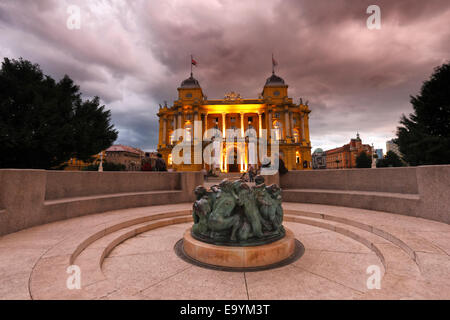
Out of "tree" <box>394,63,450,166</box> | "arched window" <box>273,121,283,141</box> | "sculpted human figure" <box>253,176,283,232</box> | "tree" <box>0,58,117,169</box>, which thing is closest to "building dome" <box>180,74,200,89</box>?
"arched window" <box>273,121,283,141</box>

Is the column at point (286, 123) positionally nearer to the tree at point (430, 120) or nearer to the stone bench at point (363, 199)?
the tree at point (430, 120)

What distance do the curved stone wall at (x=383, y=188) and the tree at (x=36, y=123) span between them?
1794 cm

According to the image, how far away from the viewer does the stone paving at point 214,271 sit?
2102 millimetres

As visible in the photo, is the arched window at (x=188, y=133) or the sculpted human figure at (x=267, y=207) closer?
the sculpted human figure at (x=267, y=207)

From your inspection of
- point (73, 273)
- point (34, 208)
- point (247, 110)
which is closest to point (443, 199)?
point (73, 273)

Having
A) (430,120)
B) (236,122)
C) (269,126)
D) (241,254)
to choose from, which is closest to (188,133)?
(236,122)

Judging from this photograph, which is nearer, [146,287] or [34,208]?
[146,287]

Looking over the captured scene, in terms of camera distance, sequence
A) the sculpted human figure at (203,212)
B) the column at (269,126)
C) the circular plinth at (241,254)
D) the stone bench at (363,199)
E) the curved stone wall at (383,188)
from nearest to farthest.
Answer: the circular plinth at (241,254) < the sculpted human figure at (203,212) < the curved stone wall at (383,188) < the stone bench at (363,199) < the column at (269,126)

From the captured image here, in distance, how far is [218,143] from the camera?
43.9 meters

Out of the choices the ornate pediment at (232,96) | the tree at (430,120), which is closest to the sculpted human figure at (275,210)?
the tree at (430,120)

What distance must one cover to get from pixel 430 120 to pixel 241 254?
2383 cm

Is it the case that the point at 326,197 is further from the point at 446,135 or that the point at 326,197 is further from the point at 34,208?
the point at 446,135
